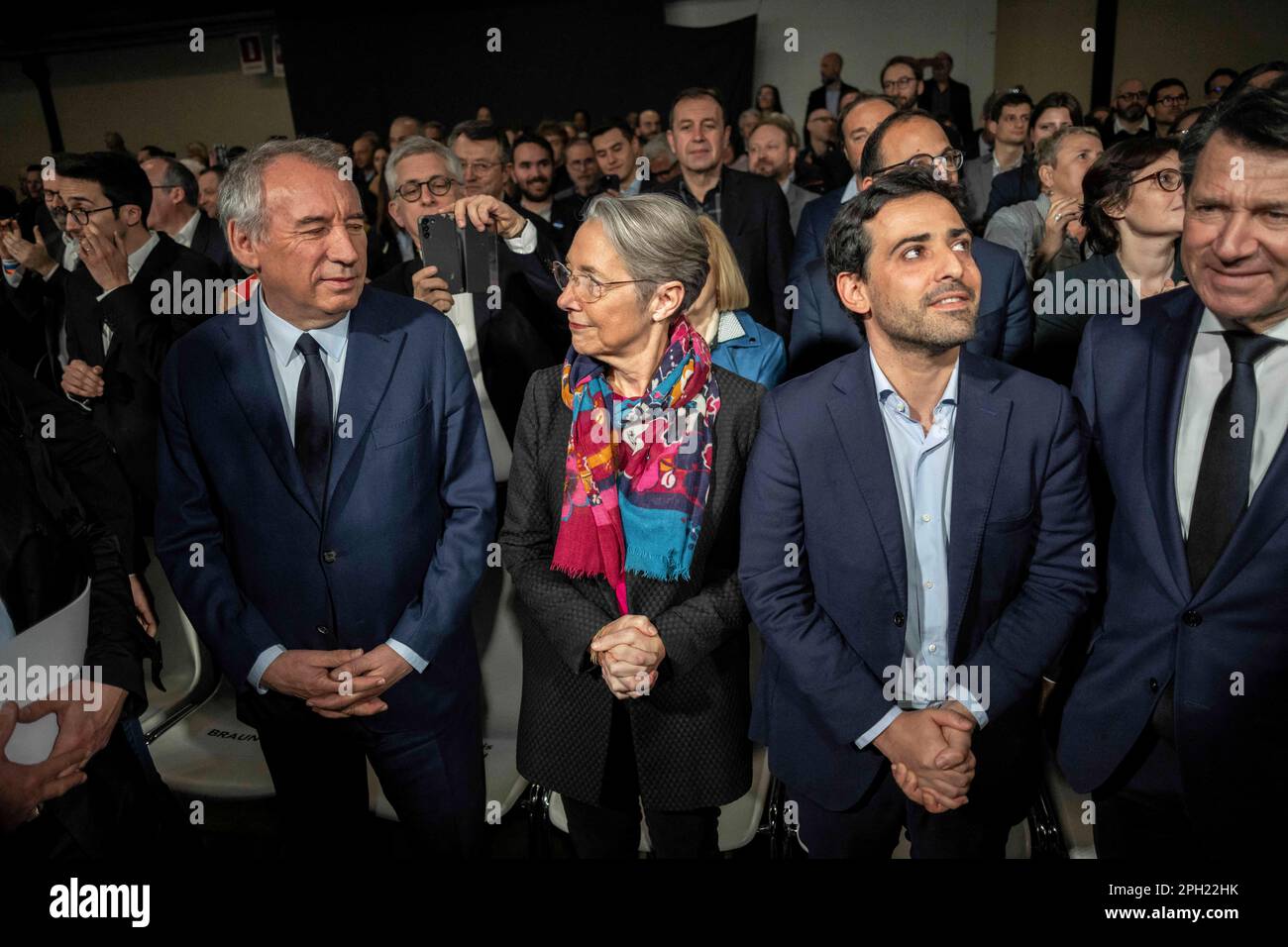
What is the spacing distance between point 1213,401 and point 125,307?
2.43 meters

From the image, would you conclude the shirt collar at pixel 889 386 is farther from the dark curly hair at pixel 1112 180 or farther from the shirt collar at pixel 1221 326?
the dark curly hair at pixel 1112 180

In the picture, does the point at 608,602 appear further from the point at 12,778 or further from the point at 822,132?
the point at 822,132

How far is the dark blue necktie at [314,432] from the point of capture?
5.88 feet

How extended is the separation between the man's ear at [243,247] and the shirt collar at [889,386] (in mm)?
1239

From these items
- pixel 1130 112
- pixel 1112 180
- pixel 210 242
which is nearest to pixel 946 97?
pixel 1130 112

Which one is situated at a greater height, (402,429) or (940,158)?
(940,158)

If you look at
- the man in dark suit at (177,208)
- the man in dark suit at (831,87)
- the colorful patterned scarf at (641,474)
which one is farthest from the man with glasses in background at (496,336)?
the man in dark suit at (831,87)

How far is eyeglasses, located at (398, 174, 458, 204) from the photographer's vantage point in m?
2.98

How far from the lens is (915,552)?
1.71m

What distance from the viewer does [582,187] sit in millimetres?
5961

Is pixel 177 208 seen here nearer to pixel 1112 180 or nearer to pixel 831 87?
pixel 1112 180
